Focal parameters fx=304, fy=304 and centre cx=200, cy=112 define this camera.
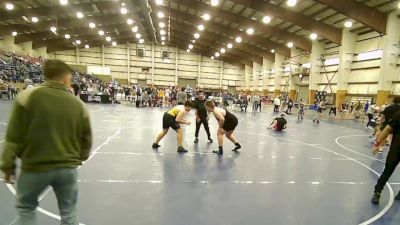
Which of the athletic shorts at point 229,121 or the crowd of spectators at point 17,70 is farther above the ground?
the crowd of spectators at point 17,70

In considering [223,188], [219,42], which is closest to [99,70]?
[219,42]

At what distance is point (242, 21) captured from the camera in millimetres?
28328

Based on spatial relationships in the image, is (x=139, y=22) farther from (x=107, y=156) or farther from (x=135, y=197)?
(x=135, y=197)

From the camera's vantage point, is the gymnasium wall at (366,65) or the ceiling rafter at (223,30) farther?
the ceiling rafter at (223,30)

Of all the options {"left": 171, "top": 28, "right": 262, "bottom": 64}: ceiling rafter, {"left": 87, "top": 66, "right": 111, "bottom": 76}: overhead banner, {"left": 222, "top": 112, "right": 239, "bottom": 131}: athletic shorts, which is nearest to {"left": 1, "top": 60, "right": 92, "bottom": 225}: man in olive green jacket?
{"left": 222, "top": 112, "right": 239, "bottom": 131}: athletic shorts

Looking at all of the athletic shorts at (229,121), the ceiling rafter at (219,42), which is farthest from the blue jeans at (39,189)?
the ceiling rafter at (219,42)

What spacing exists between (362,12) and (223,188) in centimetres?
2040

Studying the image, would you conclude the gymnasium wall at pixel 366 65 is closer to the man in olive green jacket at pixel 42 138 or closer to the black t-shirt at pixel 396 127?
the black t-shirt at pixel 396 127

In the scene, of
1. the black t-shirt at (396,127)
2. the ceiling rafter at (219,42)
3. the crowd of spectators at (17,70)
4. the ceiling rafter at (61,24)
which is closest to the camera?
the black t-shirt at (396,127)

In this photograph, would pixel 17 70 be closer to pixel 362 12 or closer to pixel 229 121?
pixel 229 121

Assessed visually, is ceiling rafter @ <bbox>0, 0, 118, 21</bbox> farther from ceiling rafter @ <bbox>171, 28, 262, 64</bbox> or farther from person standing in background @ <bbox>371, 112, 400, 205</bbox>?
person standing in background @ <bbox>371, 112, 400, 205</bbox>

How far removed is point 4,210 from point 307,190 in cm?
470

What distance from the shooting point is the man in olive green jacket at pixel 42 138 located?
7.41 feet

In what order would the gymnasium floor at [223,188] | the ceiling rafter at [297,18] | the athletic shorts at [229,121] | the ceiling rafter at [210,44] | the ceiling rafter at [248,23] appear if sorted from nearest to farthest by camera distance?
A: the gymnasium floor at [223,188], the athletic shorts at [229,121], the ceiling rafter at [297,18], the ceiling rafter at [248,23], the ceiling rafter at [210,44]
